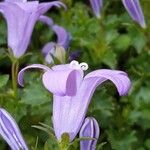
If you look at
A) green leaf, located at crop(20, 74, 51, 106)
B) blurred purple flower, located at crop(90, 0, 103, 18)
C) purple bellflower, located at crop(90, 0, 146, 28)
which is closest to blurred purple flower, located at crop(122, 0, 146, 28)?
purple bellflower, located at crop(90, 0, 146, 28)

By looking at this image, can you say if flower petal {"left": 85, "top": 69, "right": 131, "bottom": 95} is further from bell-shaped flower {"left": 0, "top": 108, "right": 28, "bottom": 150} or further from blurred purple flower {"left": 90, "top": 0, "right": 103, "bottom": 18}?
blurred purple flower {"left": 90, "top": 0, "right": 103, "bottom": 18}

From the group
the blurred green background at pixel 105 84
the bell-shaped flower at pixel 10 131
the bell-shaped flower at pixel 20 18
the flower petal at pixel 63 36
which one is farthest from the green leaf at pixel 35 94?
the bell-shaped flower at pixel 10 131

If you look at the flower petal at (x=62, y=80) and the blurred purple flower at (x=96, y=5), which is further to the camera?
the blurred purple flower at (x=96, y=5)

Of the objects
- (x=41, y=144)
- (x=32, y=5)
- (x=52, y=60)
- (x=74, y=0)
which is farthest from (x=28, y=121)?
(x=74, y=0)

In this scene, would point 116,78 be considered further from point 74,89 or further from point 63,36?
point 63,36

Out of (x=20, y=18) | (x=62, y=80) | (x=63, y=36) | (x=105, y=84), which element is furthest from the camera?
(x=63, y=36)

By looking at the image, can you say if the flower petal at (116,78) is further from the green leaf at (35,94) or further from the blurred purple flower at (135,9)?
the blurred purple flower at (135,9)

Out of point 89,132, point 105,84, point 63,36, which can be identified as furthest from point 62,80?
point 63,36
